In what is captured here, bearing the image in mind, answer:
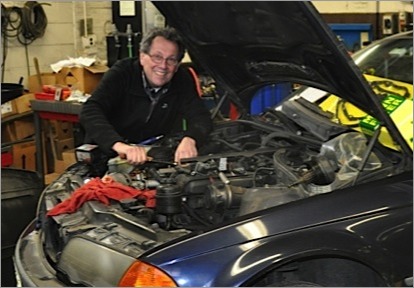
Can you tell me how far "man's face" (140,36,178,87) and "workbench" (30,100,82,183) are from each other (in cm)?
149

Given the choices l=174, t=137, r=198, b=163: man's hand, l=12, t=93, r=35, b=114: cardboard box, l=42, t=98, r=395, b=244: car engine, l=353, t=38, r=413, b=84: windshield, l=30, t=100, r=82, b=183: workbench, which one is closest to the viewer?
l=42, t=98, r=395, b=244: car engine

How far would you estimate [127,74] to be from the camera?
319 cm

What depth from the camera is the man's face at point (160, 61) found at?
2991 millimetres

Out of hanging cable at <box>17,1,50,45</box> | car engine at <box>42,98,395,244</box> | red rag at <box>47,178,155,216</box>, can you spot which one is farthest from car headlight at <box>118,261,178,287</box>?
hanging cable at <box>17,1,50,45</box>

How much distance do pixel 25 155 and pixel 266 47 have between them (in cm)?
319

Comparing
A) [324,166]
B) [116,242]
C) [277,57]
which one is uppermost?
[277,57]

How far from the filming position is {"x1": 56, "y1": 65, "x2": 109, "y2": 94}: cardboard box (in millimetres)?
5145

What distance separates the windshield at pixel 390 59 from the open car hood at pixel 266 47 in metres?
0.37

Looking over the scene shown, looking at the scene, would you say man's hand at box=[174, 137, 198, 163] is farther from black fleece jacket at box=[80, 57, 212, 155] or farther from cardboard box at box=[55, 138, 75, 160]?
cardboard box at box=[55, 138, 75, 160]

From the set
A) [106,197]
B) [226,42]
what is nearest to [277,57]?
[226,42]

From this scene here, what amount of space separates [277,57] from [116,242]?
0.93 m

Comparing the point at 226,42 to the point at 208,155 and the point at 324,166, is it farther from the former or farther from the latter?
the point at 324,166

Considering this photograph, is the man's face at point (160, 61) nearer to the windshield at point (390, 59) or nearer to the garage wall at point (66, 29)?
the windshield at point (390, 59)

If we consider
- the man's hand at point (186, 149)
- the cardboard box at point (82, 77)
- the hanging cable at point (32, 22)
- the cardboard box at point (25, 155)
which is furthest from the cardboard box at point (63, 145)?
the man's hand at point (186, 149)
